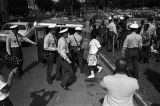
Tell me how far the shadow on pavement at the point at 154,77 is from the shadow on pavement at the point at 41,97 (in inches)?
124

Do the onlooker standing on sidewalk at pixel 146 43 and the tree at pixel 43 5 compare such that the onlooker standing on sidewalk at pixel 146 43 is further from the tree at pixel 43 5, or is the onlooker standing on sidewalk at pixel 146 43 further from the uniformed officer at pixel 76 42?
the tree at pixel 43 5

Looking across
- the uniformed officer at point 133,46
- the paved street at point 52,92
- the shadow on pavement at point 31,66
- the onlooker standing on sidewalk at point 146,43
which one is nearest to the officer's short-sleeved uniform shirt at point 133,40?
the uniformed officer at point 133,46

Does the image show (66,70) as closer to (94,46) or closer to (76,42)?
(94,46)

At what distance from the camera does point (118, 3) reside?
9506 cm

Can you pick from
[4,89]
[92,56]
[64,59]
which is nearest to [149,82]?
[92,56]

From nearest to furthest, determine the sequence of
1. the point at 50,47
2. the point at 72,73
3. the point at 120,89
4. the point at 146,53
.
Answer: the point at 120,89, the point at 72,73, the point at 50,47, the point at 146,53

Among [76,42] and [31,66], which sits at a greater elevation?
[76,42]

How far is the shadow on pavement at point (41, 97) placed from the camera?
682cm

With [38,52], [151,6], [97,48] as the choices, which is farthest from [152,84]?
[151,6]

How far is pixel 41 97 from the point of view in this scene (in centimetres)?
730

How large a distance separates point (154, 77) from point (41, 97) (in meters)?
4.08

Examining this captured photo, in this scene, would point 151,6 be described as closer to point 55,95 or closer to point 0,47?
point 0,47

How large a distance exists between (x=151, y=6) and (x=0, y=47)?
82.6 metres

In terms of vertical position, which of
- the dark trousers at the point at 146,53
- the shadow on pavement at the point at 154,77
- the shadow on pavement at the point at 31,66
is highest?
the dark trousers at the point at 146,53
